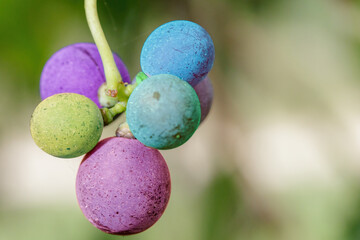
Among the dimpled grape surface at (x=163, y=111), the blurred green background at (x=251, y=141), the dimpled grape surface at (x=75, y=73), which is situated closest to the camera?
the dimpled grape surface at (x=163, y=111)

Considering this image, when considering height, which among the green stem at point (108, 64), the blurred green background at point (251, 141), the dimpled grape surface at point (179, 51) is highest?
the dimpled grape surface at point (179, 51)

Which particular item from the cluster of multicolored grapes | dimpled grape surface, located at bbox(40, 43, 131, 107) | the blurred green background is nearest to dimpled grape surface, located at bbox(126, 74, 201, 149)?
the cluster of multicolored grapes

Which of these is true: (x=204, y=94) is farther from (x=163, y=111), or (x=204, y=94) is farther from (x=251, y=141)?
(x=251, y=141)

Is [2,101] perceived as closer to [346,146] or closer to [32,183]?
[32,183]

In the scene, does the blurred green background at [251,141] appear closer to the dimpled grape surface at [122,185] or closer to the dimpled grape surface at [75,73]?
the dimpled grape surface at [75,73]

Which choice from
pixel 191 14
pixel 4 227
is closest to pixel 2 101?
pixel 4 227

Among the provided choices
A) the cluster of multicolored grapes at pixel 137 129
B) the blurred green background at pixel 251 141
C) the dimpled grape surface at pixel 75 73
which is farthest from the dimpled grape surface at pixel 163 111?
the blurred green background at pixel 251 141

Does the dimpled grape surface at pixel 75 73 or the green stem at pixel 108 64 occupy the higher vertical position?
the green stem at pixel 108 64
